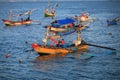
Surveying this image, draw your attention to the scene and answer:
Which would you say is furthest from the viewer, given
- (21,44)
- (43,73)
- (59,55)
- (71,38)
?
(71,38)

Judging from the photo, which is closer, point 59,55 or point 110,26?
point 59,55

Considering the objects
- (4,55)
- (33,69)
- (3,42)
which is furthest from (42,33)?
(33,69)

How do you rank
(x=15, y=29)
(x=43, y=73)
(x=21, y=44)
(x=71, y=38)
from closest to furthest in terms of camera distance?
1. (x=43, y=73)
2. (x=21, y=44)
3. (x=71, y=38)
4. (x=15, y=29)

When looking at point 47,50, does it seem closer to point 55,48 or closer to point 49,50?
point 49,50

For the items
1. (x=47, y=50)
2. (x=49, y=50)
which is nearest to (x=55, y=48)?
(x=49, y=50)

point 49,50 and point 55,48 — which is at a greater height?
point 55,48

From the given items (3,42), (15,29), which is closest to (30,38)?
(3,42)

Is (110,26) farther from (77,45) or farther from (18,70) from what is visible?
(18,70)

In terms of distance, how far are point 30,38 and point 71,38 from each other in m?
10.1

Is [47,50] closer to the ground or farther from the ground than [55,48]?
closer to the ground

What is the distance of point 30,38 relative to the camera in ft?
269

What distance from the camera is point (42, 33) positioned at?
297 feet

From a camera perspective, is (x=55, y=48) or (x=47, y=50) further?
(x=55, y=48)

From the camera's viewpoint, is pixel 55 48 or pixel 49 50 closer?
pixel 49 50
